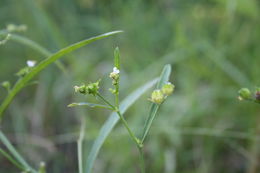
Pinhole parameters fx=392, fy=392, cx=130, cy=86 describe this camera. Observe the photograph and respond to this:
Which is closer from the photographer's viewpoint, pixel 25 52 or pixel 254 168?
pixel 254 168

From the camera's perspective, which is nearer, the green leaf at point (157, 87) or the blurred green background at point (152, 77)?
the green leaf at point (157, 87)

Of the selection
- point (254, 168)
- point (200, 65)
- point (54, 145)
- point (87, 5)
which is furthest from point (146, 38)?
point (254, 168)

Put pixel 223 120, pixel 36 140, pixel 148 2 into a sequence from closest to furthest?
pixel 223 120 → pixel 36 140 → pixel 148 2

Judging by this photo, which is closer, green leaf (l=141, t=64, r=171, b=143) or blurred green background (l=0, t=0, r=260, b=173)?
green leaf (l=141, t=64, r=171, b=143)

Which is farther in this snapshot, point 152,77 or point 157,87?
point 152,77

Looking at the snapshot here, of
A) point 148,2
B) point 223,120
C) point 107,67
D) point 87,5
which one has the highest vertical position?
point 87,5

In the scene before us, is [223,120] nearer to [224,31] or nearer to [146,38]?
[224,31]

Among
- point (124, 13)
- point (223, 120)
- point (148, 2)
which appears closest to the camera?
point (223, 120)

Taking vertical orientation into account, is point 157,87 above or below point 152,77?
below
